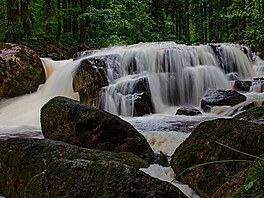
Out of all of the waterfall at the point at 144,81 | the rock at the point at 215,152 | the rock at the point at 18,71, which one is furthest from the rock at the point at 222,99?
the rock at the point at 18,71

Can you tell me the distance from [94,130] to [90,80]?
5.48 m

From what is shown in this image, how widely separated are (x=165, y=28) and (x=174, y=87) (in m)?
15.8

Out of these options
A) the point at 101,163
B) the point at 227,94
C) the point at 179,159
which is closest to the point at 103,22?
the point at 227,94

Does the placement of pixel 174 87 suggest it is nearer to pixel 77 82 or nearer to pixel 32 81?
pixel 77 82

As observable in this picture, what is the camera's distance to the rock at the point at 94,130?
510 centimetres

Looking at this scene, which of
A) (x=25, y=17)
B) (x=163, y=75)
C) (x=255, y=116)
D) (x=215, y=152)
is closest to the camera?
(x=215, y=152)

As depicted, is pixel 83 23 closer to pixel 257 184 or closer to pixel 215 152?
pixel 215 152

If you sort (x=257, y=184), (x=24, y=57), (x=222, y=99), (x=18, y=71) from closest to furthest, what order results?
(x=257, y=184) < (x=222, y=99) < (x=18, y=71) < (x=24, y=57)

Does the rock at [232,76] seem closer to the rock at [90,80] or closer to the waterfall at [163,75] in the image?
the waterfall at [163,75]

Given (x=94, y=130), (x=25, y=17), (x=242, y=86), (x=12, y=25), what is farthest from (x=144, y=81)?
(x=25, y=17)

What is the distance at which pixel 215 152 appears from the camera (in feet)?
12.5

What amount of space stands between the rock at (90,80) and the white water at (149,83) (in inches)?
12.6

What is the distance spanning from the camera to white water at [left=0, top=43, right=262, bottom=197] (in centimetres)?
966

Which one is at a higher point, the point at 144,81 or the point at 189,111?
the point at 144,81
